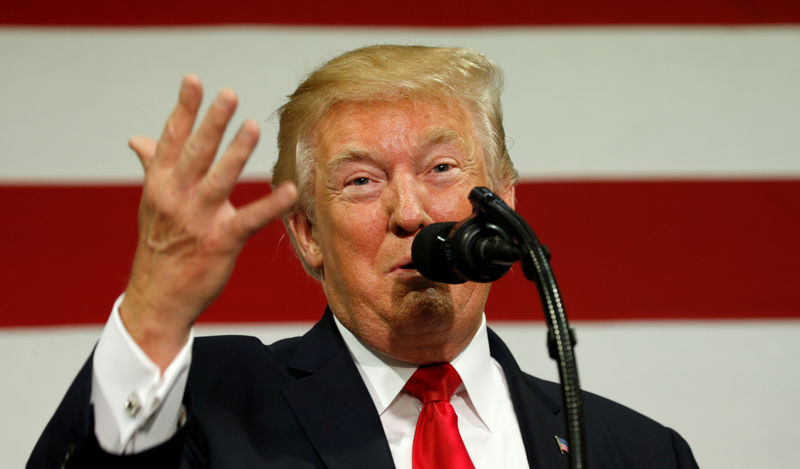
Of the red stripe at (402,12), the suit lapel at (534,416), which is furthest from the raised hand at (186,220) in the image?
the red stripe at (402,12)

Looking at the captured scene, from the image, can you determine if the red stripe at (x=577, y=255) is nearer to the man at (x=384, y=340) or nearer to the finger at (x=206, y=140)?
the man at (x=384, y=340)

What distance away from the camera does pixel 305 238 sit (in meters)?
1.63

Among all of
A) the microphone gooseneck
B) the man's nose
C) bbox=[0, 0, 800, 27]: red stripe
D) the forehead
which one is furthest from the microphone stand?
bbox=[0, 0, 800, 27]: red stripe

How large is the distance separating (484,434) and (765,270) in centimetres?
125

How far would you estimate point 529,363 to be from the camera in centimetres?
233

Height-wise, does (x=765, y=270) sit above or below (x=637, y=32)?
below

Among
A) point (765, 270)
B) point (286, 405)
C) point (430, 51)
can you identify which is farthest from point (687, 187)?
point (286, 405)

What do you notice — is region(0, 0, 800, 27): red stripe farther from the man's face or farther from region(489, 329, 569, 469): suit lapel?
region(489, 329, 569, 469): suit lapel

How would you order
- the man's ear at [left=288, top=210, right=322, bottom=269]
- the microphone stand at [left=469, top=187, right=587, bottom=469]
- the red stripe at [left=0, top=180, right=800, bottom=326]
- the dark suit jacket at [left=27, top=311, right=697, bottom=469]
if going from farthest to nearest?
the red stripe at [left=0, top=180, right=800, bottom=326]
the man's ear at [left=288, top=210, right=322, bottom=269]
the dark suit jacket at [left=27, top=311, right=697, bottom=469]
the microphone stand at [left=469, top=187, right=587, bottom=469]

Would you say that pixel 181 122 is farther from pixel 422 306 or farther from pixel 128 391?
pixel 422 306

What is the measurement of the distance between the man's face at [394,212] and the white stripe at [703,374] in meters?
0.86

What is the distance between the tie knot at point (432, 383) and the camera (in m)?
1.48

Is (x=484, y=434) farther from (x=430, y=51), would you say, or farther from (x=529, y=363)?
(x=529, y=363)

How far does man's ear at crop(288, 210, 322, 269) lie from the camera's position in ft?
5.28
